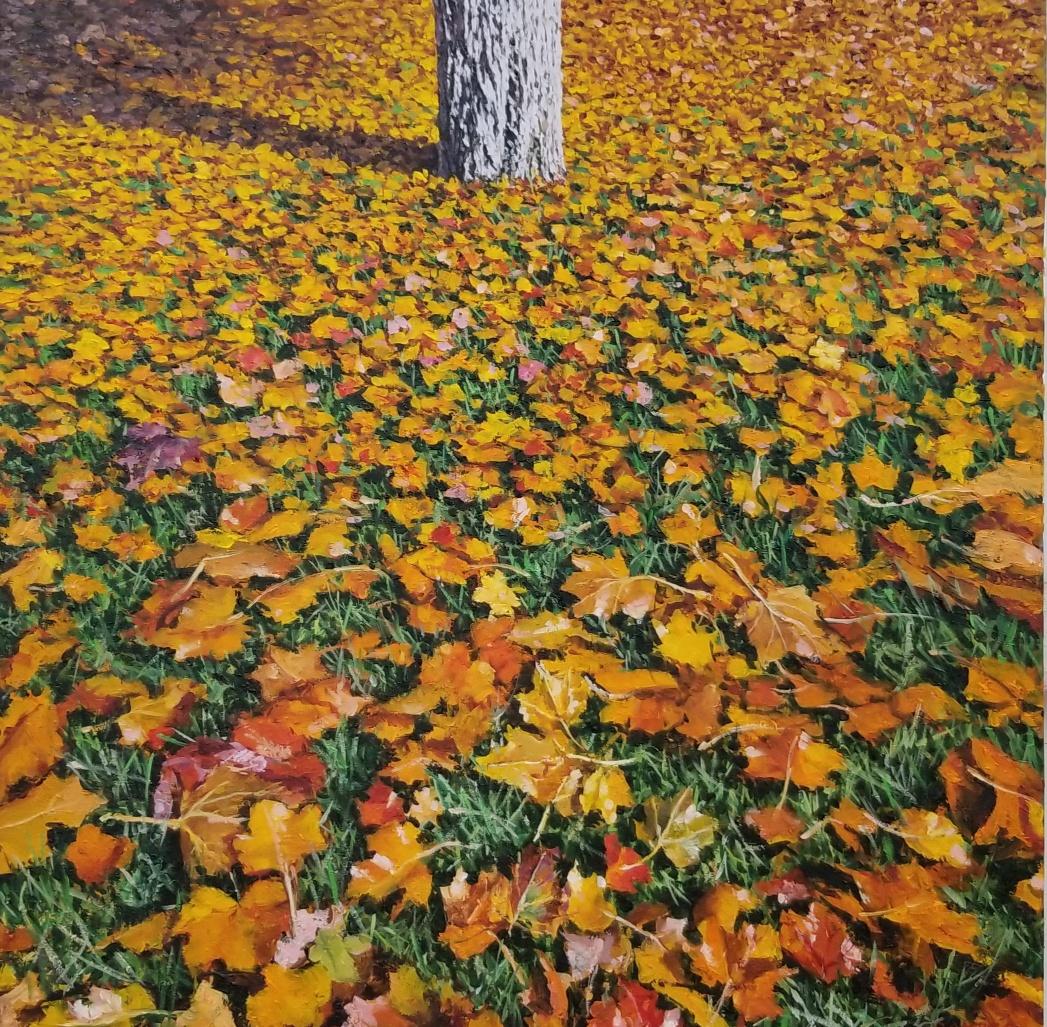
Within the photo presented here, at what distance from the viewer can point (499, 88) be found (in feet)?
8.98

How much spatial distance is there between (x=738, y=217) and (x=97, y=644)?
6.73ft

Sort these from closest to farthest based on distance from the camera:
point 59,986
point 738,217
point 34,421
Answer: point 59,986 < point 34,421 < point 738,217

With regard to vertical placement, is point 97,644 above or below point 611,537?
below

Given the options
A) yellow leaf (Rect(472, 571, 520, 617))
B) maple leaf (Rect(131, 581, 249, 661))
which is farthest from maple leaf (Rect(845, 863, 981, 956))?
maple leaf (Rect(131, 581, 249, 661))

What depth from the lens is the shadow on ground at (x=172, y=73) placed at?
2.89m

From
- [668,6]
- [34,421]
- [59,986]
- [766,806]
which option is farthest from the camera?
[668,6]

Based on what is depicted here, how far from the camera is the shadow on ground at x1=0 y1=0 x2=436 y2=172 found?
2895 mm

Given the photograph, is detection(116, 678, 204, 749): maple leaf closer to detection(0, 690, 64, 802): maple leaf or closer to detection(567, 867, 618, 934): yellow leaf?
detection(0, 690, 64, 802): maple leaf

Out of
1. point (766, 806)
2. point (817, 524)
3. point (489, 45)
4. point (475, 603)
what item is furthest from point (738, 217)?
point (766, 806)

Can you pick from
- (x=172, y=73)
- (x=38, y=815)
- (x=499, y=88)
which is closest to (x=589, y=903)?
(x=38, y=815)

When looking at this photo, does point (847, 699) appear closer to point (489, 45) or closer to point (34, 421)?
point (34, 421)

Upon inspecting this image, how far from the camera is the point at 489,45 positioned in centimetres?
269

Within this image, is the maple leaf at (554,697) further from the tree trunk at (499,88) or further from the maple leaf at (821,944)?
the tree trunk at (499,88)

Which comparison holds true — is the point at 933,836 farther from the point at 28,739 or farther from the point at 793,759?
the point at 28,739
